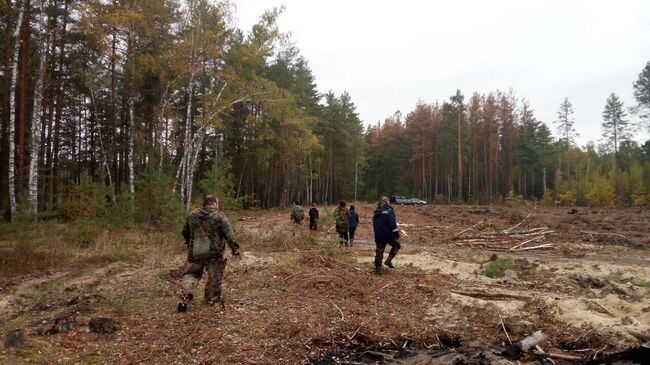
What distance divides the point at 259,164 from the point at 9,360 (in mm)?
33836

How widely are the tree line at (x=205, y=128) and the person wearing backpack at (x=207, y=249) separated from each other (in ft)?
19.6

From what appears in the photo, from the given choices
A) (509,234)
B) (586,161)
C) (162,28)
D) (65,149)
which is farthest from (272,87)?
(586,161)

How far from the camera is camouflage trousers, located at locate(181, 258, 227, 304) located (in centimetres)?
764

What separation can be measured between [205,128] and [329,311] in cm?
1719

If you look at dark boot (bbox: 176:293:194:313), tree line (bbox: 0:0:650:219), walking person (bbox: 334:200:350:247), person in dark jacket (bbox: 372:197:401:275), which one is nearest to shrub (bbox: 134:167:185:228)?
tree line (bbox: 0:0:650:219)

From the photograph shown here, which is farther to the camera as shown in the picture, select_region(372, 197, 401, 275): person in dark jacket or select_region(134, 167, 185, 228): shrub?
select_region(134, 167, 185, 228): shrub

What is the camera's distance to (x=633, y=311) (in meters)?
7.57

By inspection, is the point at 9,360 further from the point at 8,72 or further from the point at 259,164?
the point at 259,164

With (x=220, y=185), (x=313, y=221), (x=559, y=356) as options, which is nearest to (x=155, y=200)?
(x=220, y=185)

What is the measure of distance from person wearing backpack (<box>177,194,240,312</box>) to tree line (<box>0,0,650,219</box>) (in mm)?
5986

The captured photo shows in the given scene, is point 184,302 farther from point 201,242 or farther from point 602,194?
point 602,194

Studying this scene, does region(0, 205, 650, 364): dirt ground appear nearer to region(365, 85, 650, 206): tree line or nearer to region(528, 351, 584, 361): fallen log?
region(528, 351, 584, 361): fallen log

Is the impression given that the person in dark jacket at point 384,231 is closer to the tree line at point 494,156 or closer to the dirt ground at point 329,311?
the dirt ground at point 329,311

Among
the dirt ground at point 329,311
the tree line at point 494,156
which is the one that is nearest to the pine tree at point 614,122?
the tree line at point 494,156
